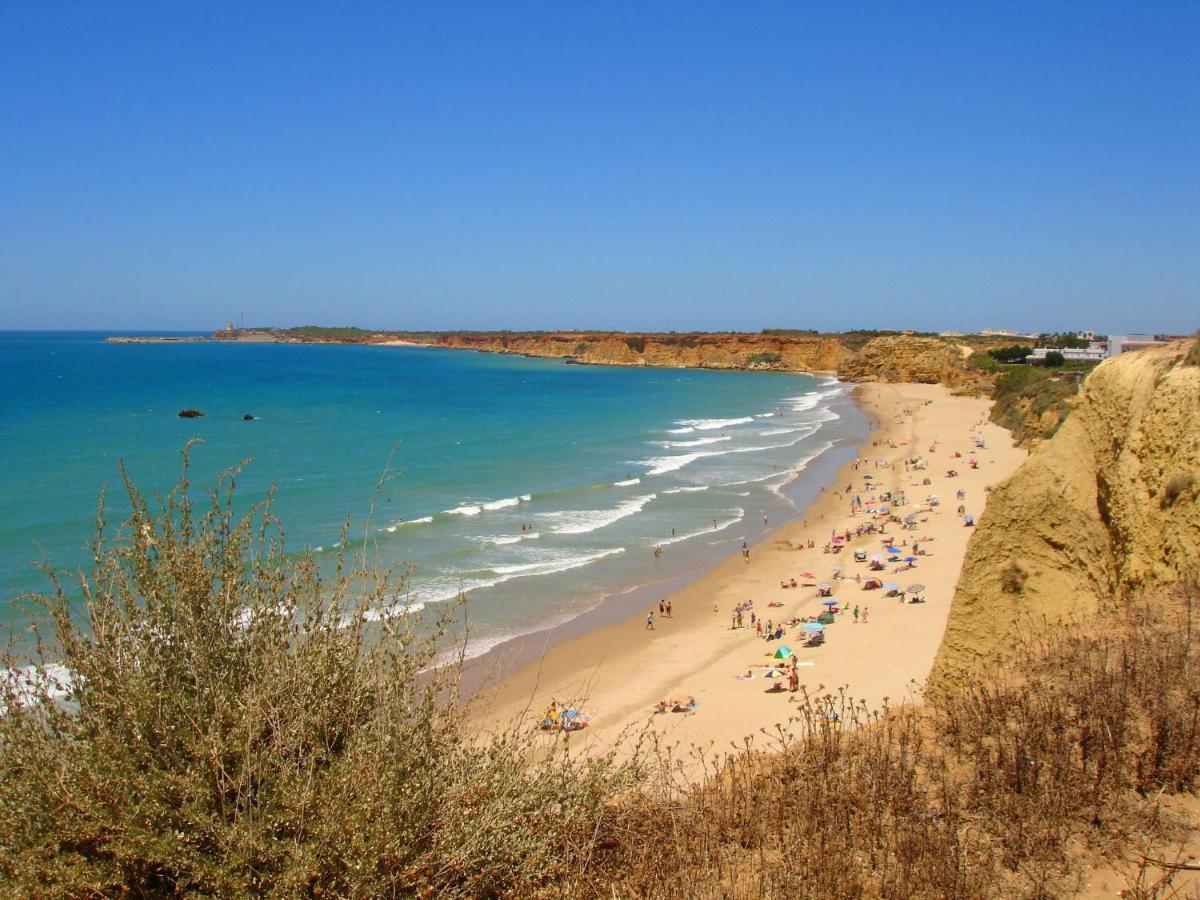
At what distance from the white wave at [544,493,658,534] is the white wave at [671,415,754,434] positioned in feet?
101

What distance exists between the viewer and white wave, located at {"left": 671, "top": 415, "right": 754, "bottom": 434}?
66.1 metres

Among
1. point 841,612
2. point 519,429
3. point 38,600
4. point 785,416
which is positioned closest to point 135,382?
point 519,429

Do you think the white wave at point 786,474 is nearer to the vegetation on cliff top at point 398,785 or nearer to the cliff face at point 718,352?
the vegetation on cliff top at point 398,785

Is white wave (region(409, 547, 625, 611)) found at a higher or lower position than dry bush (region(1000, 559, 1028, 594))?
lower

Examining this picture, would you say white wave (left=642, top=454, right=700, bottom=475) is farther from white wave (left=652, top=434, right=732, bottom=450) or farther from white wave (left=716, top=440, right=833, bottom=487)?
white wave (left=716, top=440, right=833, bottom=487)

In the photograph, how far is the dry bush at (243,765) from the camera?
367 centimetres

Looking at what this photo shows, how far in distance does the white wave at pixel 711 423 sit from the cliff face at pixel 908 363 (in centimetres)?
3743

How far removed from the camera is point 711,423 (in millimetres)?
69188

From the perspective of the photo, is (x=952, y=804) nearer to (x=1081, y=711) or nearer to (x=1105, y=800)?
(x=1105, y=800)

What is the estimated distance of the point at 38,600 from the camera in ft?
14.2

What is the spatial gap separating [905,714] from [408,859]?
16.9 feet

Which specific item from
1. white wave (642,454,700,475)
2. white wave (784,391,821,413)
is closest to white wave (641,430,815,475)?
white wave (642,454,700,475)

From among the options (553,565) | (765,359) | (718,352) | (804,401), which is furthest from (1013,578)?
(718,352)

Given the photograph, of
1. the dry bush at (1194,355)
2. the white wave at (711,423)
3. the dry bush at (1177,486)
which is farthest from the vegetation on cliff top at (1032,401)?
the dry bush at (1177,486)
